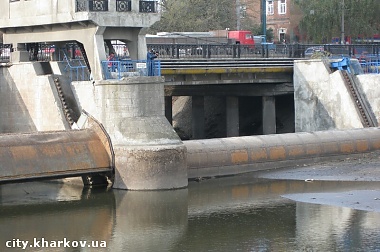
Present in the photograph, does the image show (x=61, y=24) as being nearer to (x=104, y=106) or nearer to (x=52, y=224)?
(x=104, y=106)

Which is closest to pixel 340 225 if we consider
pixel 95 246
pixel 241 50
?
pixel 95 246

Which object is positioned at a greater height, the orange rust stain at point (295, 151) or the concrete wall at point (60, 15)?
the concrete wall at point (60, 15)

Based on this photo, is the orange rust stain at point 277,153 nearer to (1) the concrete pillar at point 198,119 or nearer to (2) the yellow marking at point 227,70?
(2) the yellow marking at point 227,70

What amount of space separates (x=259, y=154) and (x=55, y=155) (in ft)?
32.3

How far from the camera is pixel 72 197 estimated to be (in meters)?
34.8

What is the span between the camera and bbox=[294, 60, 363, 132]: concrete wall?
155 feet

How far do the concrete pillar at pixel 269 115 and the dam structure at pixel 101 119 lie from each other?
440 centimetres

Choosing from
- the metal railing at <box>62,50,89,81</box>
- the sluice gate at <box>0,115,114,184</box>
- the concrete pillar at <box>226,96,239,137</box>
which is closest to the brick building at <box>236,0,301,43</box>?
the concrete pillar at <box>226,96,239,137</box>

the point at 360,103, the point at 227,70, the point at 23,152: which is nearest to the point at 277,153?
the point at 227,70

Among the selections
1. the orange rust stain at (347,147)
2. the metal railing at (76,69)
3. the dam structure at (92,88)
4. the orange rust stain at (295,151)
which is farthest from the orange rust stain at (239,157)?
the metal railing at (76,69)

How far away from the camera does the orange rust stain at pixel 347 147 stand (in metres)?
43.4

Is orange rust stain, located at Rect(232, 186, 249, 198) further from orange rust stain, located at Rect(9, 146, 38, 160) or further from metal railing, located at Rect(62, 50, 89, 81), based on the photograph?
metal railing, located at Rect(62, 50, 89, 81)

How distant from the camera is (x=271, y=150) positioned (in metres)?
41.1

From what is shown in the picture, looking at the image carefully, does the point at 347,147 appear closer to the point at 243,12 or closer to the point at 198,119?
the point at 198,119
